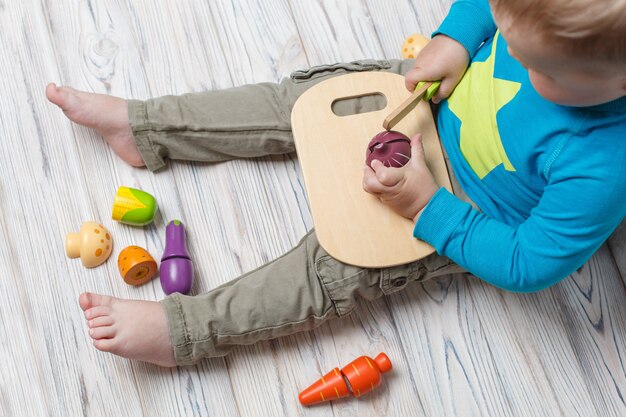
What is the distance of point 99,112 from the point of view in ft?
2.96

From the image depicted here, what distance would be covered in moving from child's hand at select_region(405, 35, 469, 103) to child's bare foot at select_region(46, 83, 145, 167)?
409mm

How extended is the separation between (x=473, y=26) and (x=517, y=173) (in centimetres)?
20

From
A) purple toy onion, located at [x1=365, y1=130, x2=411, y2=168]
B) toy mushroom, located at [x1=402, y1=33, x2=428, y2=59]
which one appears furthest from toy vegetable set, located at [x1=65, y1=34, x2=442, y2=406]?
toy mushroom, located at [x1=402, y1=33, x2=428, y2=59]

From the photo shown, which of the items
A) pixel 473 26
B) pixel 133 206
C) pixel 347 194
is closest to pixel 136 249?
pixel 133 206

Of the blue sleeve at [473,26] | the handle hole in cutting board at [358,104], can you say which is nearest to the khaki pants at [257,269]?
the handle hole in cutting board at [358,104]

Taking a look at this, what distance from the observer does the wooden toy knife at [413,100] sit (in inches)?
30.0

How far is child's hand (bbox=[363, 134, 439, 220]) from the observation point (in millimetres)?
749

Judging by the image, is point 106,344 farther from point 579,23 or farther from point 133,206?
point 579,23

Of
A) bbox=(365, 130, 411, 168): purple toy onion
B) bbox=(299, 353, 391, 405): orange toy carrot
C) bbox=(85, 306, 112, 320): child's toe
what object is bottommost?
bbox=(299, 353, 391, 405): orange toy carrot

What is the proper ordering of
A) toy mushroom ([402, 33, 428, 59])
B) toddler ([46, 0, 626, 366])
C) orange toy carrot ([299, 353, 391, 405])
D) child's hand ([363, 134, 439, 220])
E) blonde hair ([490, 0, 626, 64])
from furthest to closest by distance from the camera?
toy mushroom ([402, 33, 428, 59]) → orange toy carrot ([299, 353, 391, 405]) → child's hand ([363, 134, 439, 220]) → toddler ([46, 0, 626, 366]) → blonde hair ([490, 0, 626, 64])

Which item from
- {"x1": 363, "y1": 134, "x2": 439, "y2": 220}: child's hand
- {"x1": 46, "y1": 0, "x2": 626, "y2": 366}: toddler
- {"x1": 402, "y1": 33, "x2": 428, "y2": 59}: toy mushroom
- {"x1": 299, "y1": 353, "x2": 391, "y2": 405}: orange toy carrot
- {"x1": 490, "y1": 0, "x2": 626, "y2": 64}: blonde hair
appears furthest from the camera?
{"x1": 402, "y1": 33, "x2": 428, "y2": 59}: toy mushroom

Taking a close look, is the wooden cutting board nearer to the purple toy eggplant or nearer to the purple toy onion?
the purple toy onion

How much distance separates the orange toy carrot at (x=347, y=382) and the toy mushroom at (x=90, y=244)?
0.35m

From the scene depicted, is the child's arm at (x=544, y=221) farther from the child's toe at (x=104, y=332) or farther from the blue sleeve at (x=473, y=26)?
the child's toe at (x=104, y=332)
